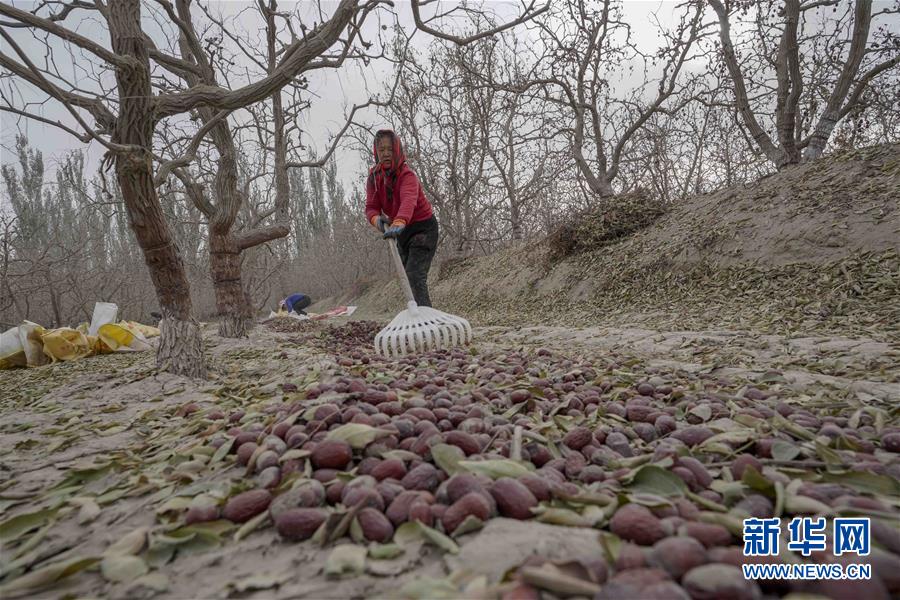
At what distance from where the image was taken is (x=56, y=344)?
5.77 metres

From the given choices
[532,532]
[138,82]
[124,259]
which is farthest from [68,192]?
[532,532]

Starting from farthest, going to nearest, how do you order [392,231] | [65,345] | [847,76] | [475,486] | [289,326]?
[289,326] → [847,76] → [65,345] → [392,231] → [475,486]

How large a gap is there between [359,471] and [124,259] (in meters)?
19.3

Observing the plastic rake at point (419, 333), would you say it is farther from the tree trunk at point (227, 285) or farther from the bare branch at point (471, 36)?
the tree trunk at point (227, 285)

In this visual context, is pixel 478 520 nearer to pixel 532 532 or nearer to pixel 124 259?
pixel 532 532

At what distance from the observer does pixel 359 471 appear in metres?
1.23

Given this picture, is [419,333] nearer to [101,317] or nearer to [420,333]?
[420,333]

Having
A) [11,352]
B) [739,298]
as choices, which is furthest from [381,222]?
[11,352]

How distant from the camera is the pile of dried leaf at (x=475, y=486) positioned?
0.82 metres

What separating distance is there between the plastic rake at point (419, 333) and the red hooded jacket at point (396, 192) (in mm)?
827

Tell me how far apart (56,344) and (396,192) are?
466cm

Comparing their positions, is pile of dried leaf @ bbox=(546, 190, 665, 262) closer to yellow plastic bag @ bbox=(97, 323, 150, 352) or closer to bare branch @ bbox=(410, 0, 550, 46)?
bare branch @ bbox=(410, 0, 550, 46)

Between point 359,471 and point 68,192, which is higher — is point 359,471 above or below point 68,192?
below

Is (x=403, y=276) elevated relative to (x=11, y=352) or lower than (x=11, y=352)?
elevated
